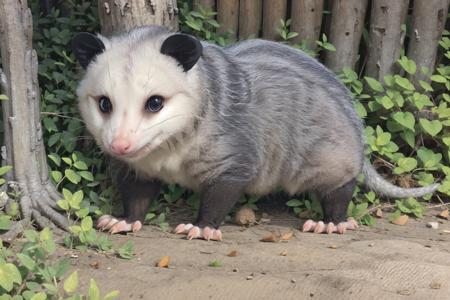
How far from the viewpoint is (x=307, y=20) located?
185 inches

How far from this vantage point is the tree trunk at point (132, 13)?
4008 millimetres

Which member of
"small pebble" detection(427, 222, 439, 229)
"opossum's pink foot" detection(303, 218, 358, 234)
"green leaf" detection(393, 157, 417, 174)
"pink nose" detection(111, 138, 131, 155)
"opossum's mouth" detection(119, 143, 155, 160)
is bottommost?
"small pebble" detection(427, 222, 439, 229)

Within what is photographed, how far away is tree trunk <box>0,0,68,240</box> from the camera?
3.59 meters

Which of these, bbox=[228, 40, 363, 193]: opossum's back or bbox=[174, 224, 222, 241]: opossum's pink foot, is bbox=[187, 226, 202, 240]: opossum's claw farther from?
bbox=[228, 40, 363, 193]: opossum's back

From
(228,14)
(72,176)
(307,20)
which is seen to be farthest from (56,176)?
(307,20)

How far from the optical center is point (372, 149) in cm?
454

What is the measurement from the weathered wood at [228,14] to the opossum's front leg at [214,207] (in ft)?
4.42

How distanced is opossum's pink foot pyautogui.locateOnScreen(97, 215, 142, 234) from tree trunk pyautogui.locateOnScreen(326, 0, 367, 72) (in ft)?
5.79

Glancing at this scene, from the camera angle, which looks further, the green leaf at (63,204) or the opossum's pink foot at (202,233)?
the opossum's pink foot at (202,233)

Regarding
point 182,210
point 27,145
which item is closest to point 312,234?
point 182,210

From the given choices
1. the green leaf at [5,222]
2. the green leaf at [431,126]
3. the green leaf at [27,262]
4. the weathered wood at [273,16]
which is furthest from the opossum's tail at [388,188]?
the green leaf at [27,262]

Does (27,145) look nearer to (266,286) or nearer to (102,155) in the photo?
(102,155)

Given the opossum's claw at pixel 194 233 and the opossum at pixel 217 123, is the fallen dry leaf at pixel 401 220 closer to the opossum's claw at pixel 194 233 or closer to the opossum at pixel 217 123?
the opossum at pixel 217 123

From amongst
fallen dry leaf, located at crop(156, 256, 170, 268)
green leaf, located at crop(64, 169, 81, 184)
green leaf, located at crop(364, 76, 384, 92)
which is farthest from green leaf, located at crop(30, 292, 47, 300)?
green leaf, located at crop(364, 76, 384, 92)
